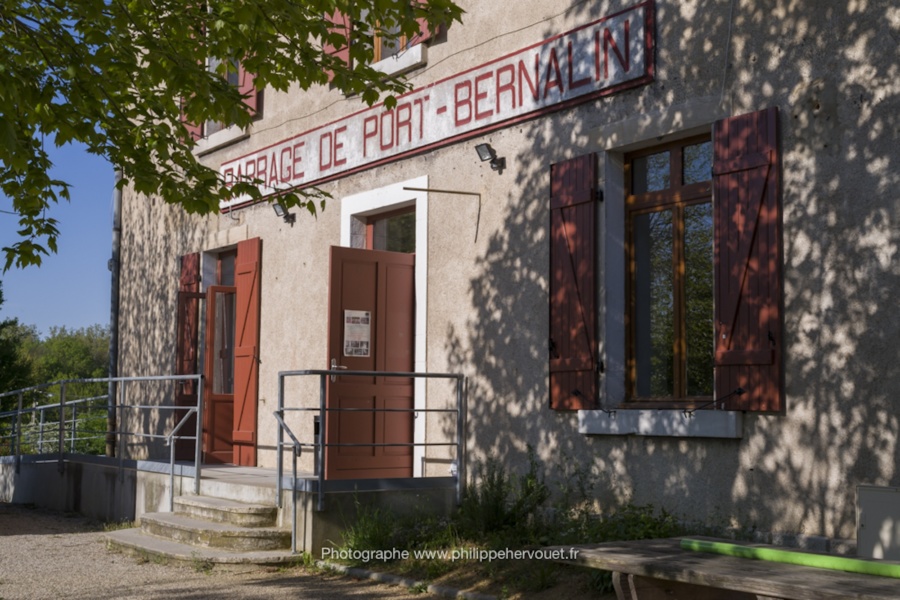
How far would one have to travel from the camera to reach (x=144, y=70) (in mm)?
7301

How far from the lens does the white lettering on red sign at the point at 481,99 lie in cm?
834

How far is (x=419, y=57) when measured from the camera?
10375 millimetres

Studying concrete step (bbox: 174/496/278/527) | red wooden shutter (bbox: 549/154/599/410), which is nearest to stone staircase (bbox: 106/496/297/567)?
concrete step (bbox: 174/496/278/527)

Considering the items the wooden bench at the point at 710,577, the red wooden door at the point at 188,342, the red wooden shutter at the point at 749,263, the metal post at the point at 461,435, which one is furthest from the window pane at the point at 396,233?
the wooden bench at the point at 710,577

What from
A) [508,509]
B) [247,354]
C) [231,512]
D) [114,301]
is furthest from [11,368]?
[508,509]

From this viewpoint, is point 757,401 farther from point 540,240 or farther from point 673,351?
point 540,240

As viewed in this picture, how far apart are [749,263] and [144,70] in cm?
413

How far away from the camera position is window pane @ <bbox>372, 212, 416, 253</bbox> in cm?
1090

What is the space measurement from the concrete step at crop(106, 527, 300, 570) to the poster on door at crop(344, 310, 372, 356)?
2.11 meters

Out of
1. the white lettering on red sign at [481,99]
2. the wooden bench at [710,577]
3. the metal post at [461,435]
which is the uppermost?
the white lettering on red sign at [481,99]

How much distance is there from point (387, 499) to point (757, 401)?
3310 millimetres

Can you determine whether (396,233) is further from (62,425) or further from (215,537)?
(62,425)

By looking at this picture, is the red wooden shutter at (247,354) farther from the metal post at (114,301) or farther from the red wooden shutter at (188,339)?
the metal post at (114,301)

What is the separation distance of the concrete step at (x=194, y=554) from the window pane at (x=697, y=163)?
4145 millimetres
